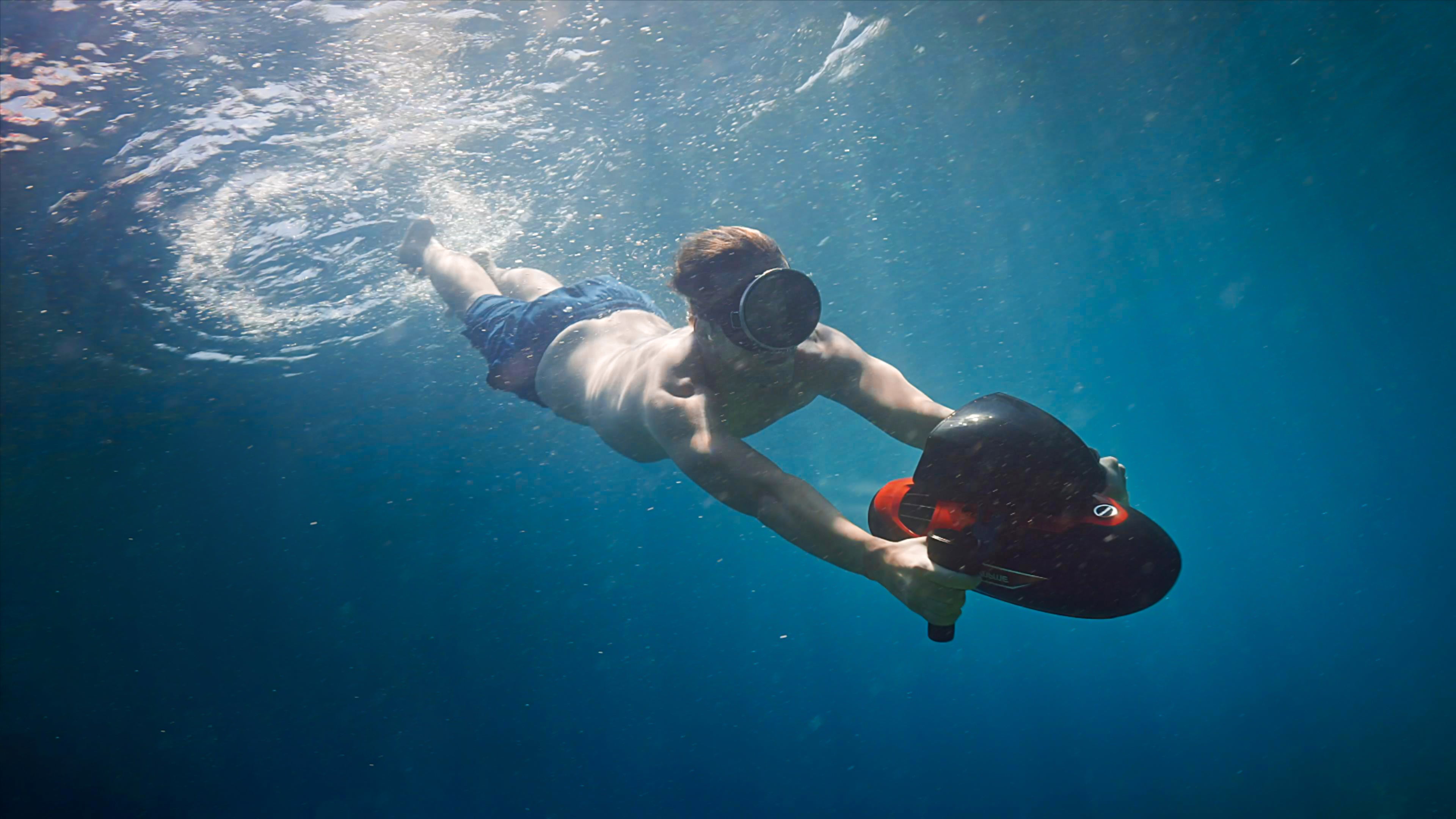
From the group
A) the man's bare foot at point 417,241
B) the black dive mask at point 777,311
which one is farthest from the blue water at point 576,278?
the black dive mask at point 777,311

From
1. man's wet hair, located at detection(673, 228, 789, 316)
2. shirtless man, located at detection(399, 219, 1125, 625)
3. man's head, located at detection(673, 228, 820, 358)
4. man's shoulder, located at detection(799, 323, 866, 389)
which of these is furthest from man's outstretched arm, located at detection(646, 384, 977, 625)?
man's shoulder, located at detection(799, 323, 866, 389)

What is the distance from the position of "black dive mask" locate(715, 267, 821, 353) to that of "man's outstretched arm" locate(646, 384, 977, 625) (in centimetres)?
46

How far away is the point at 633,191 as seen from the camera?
1119 centimetres

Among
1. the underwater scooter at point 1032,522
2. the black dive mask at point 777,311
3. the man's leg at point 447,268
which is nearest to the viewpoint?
the underwater scooter at point 1032,522

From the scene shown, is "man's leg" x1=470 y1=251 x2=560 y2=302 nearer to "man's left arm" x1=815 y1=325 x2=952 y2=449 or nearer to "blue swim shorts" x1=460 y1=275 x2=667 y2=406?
"blue swim shorts" x1=460 y1=275 x2=667 y2=406

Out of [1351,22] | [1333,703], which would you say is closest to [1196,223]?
[1351,22]

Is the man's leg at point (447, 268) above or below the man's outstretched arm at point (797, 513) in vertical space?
below

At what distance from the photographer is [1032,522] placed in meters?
2.19

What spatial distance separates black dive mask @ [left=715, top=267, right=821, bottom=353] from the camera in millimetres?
2734

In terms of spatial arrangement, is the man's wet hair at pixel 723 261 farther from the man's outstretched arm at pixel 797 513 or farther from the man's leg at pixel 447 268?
the man's leg at pixel 447 268

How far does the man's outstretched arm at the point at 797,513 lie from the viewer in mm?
2195

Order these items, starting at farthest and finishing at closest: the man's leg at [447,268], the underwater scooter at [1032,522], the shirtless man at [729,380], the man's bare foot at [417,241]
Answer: the man's bare foot at [417,241]
the man's leg at [447,268]
the shirtless man at [729,380]
the underwater scooter at [1032,522]

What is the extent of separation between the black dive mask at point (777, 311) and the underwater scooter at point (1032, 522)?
80 centimetres

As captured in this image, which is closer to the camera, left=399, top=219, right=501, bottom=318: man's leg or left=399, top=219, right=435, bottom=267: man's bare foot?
left=399, top=219, right=501, bottom=318: man's leg
